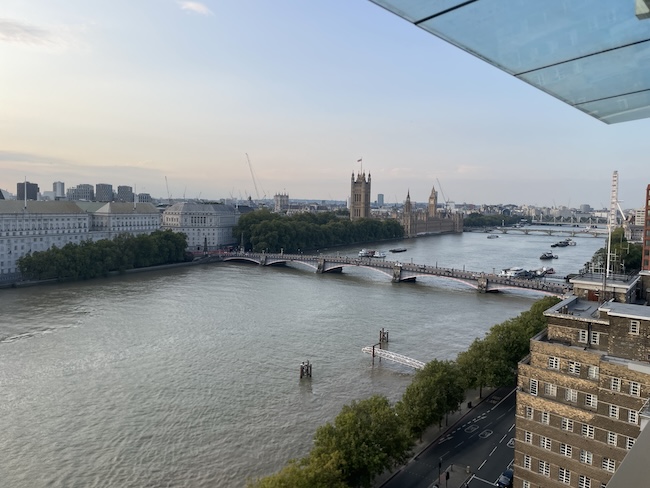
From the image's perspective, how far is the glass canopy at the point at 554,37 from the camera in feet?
5.69

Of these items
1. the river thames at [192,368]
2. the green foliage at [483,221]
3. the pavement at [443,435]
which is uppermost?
the green foliage at [483,221]

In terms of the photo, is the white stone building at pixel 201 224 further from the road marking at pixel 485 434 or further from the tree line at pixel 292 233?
the road marking at pixel 485 434

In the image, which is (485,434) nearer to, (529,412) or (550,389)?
(529,412)

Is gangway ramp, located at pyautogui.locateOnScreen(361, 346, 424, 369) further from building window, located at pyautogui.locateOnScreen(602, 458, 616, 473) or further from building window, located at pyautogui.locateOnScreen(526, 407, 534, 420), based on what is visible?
building window, located at pyautogui.locateOnScreen(602, 458, 616, 473)

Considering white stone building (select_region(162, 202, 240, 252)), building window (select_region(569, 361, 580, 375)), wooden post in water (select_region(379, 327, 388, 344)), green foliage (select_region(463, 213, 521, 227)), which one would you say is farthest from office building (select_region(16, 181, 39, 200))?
green foliage (select_region(463, 213, 521, 227))

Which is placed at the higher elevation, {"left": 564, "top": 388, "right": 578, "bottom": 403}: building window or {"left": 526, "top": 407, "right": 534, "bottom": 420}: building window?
Answer: {"left": 564, "top": 388, "right": 578, "bottom": 403}: building window

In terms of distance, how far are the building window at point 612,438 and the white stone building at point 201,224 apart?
184 ft

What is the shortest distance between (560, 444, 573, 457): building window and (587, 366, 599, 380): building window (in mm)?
1489

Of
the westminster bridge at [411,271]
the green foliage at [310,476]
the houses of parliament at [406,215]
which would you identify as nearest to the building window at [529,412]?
the green foliage at [310,476]

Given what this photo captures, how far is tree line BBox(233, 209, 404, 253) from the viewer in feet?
192

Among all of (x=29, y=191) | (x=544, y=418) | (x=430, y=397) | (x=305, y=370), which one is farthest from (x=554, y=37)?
(x=29, y=191)

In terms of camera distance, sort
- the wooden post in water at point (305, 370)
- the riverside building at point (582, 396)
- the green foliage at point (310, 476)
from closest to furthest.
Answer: the green foliage at point (310, 476) < the riverside building at point (582, 396) < the wooden post in water at point (305, 370)

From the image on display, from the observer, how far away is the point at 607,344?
10.5 meters

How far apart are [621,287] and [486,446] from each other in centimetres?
537
